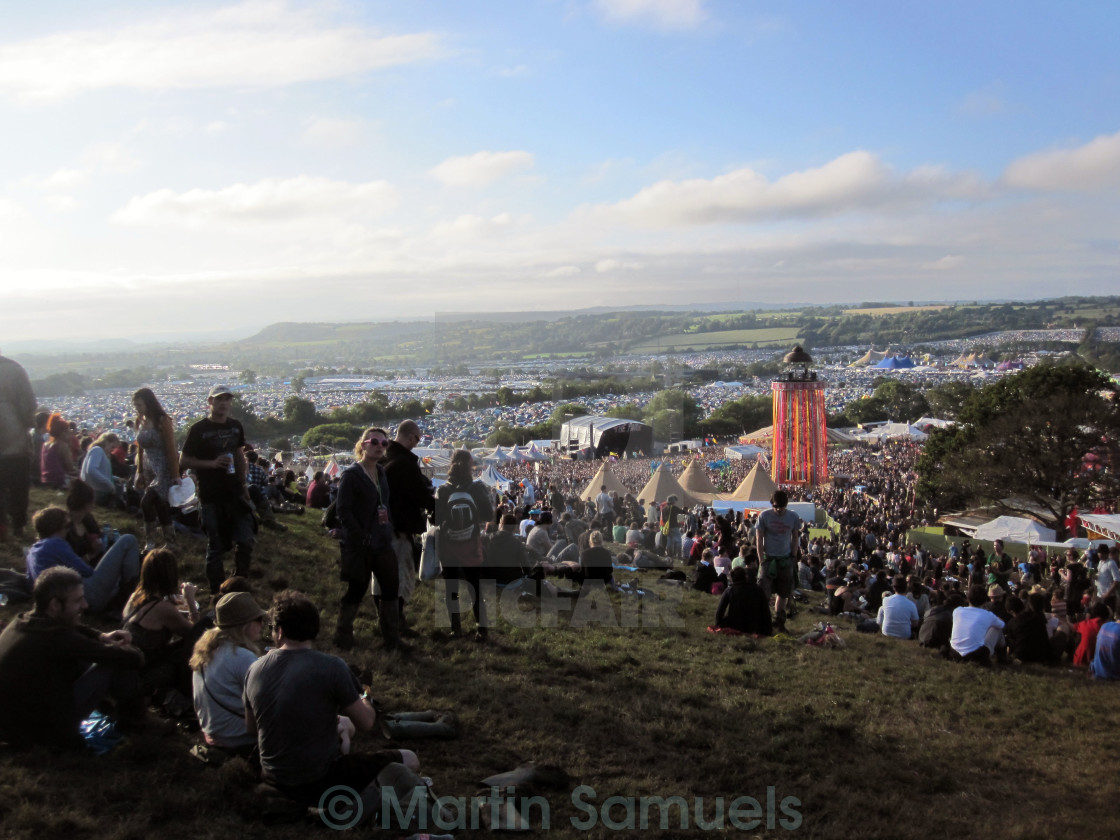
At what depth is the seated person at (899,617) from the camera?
7582mm

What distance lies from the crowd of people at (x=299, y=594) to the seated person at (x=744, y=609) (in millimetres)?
18

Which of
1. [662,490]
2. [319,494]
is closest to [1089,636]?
[319,494]

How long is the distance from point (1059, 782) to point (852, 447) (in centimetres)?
4239

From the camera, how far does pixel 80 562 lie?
4.88 m

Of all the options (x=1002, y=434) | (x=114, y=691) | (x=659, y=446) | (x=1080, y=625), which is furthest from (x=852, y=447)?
(x=114, y=691)

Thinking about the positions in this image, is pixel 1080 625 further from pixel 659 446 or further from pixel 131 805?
pixel 659 446

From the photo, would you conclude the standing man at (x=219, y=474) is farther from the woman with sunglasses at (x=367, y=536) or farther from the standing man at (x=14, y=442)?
the standing man at (x=14, y=442)

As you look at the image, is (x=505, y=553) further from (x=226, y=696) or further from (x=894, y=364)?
(x=894, y=364)

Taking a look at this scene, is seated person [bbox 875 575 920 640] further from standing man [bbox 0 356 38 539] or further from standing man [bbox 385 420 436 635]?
standing man [bbox 0 356 38 539]

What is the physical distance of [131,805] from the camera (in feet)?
10.4

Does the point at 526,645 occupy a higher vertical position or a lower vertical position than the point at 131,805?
lower

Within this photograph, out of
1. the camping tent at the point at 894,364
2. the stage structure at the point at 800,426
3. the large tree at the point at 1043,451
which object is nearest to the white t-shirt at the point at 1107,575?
the large tree at the point at 1043,451

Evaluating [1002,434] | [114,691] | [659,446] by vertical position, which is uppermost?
[114,691]

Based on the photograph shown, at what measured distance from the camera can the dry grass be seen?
3285 mm
